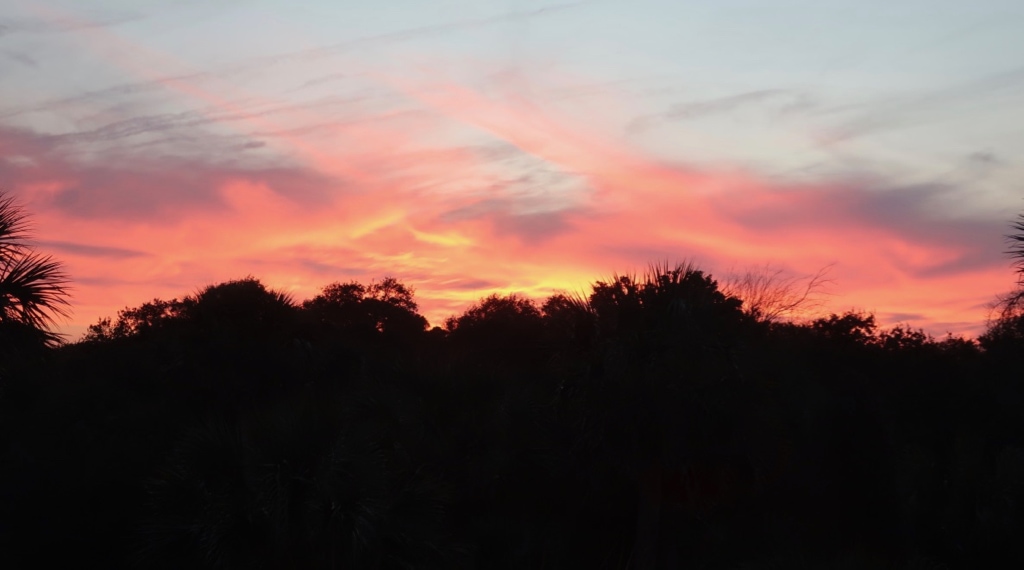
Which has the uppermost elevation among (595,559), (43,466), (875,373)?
(875,373)

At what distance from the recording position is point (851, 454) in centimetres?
2802

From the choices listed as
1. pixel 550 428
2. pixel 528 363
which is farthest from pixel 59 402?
pixel 528 363

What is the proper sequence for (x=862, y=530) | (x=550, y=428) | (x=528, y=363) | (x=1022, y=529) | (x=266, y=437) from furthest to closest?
(x=528, y=363)
(x=862, y=530)
(x=550, y=428)
(x=1022, y=529)
(x=266, y=437)

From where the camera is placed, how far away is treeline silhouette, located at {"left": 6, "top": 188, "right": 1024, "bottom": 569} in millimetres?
15289

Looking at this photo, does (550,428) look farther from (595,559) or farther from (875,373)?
(875,373)

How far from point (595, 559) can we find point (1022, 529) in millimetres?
9669

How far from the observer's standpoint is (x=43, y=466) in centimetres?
2197

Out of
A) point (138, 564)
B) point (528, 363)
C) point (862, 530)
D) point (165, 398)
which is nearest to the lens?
point (138, 564)

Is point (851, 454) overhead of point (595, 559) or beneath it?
overhead

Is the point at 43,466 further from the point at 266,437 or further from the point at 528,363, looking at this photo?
the point at 528,363

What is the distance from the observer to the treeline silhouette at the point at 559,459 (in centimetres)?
1529

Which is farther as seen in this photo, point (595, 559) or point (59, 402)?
point (59, 402)

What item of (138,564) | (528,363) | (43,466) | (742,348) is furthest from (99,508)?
(528,363)

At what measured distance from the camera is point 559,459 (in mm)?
22750
